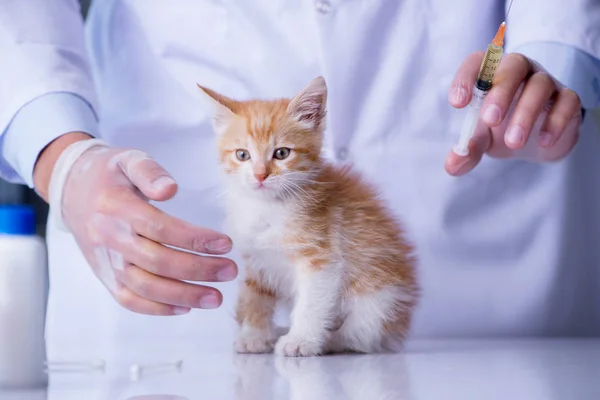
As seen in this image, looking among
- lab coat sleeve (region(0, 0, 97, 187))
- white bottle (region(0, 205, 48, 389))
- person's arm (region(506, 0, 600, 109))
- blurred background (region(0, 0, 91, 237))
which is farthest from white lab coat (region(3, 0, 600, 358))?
blurred background (region(0, 0, 91, 237))

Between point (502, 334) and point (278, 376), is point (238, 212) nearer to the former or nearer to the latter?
point (278, 376)

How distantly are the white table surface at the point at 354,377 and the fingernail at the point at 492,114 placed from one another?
0.36 m

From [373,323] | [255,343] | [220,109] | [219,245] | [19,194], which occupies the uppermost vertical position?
[220,109]

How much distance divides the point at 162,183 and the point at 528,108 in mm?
580

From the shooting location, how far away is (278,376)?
38.6 inches

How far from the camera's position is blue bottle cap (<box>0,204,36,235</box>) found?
2.79 ft

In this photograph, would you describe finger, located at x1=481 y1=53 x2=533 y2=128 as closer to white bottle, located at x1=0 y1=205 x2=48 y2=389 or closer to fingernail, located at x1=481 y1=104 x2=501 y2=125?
fingernail, located at x1=481 y1=104 x2=501 y2=125

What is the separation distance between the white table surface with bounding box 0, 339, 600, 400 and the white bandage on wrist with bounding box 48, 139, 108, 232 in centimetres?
27

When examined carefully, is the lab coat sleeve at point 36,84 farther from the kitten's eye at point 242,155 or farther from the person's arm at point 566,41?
the person's arm at point 566,41

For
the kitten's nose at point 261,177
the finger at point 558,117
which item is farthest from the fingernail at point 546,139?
the kitten's nose at point 261,177

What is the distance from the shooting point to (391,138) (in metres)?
1.50

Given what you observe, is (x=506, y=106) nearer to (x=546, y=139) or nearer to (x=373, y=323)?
(x=546, y=139)

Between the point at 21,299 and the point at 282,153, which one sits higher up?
the point at 282,153

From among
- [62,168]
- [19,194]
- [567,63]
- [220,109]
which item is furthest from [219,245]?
[19,194]
